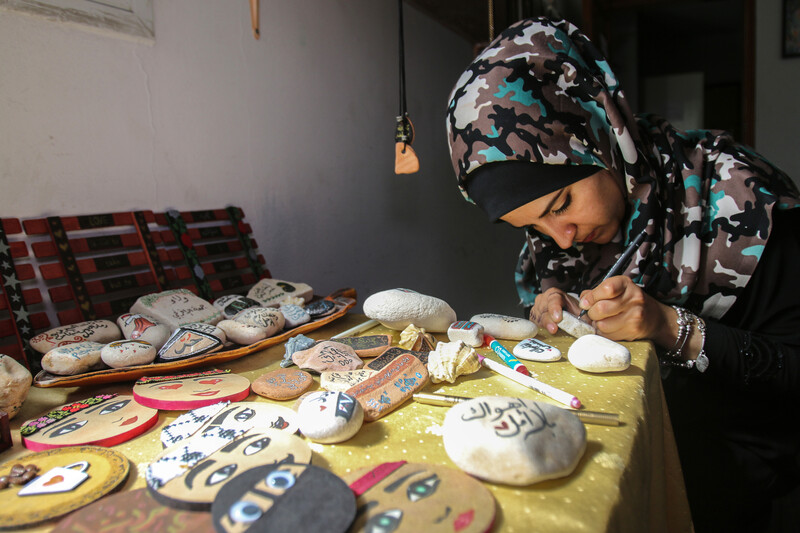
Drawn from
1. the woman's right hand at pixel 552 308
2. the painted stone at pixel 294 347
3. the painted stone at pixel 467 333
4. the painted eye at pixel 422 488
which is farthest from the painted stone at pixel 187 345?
the woman's right hand at pixel 552 308

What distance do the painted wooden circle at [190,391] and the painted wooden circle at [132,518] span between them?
0.79ft

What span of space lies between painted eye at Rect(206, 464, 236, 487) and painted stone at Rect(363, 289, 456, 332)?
1.72 ft

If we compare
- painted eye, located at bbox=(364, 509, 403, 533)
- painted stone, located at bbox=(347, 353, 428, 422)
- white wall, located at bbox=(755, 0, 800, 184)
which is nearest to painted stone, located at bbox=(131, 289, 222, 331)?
painted stone, located at bbox=(347, 353, 428, 422)

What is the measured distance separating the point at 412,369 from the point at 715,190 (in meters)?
0.83

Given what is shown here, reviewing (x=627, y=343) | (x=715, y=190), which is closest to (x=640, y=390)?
(x=627, y=343)

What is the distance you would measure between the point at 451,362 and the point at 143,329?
0.64m

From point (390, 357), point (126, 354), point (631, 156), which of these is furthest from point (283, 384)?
point (631, 156)

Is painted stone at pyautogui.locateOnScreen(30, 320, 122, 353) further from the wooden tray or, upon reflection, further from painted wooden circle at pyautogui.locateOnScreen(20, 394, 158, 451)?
painted wooden circle at pyautogui.locateOnScreen(20, 394, 158, 451)

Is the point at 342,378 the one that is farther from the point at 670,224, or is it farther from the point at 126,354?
the point at 670,224

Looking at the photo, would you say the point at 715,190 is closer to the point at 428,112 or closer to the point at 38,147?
the point at 38,147

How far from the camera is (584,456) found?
565 mm

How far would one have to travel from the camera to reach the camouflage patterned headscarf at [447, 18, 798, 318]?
1024 millimetres

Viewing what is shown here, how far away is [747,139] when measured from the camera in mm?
3115

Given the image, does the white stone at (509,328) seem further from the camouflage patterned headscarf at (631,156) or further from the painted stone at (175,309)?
the painted stone at (175,309)
